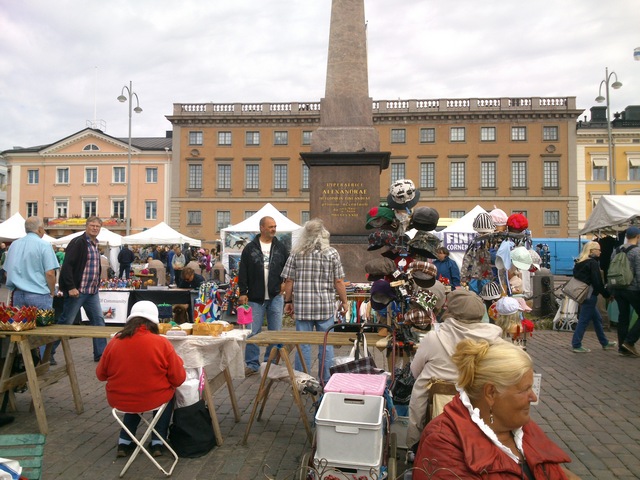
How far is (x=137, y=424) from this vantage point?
448 cm

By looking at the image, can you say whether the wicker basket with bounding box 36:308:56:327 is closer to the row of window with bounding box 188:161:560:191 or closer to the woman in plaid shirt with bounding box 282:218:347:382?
the woman in plaid shirt with bounding box 282:218:347:382

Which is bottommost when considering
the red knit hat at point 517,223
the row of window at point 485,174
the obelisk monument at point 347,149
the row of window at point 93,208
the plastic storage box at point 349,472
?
the plastic storage box at point 349,472

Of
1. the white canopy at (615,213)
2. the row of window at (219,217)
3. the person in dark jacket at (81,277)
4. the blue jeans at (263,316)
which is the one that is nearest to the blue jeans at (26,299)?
the person in dark jacket at (81,277)

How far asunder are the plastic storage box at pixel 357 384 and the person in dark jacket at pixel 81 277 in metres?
4.30

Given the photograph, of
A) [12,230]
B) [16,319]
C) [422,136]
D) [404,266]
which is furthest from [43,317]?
[422,136]

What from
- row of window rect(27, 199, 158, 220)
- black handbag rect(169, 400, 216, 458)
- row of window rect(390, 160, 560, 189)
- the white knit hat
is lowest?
black handbag rect(169, 400, 216, 458)

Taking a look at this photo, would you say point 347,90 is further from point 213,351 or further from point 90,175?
point 90,175

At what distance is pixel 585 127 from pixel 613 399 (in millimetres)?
56574

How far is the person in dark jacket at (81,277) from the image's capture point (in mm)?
7207

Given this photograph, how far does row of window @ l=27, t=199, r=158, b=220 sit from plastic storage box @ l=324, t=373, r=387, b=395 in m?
53.8

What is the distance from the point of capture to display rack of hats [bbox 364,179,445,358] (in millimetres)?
4617

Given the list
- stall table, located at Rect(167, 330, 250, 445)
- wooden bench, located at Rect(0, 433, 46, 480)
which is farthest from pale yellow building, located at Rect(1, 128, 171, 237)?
wooden bench, located at Rect(0, 433, 46, 480)

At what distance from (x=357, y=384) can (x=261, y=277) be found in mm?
3345

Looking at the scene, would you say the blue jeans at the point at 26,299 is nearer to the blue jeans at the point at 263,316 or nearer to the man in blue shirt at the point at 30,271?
the man in blue shirt at the point at 30,271
